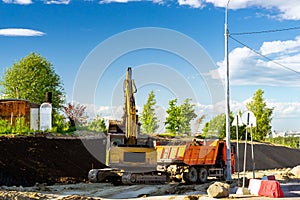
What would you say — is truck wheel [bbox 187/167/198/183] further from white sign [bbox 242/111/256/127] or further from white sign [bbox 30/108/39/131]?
white sign [bbox 30/108/39/131]

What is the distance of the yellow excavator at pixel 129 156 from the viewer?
23.2 m

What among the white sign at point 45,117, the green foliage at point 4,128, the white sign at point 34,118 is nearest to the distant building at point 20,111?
the white sign at point 34,118

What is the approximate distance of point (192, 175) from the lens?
2497 centimetres

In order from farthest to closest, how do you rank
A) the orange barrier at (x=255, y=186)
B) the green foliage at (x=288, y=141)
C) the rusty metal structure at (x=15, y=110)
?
the green foliage at (x=288, y=141) < the rusty metal structure at (x=15, y=110) < the orange barrier at (x=255, y=186)

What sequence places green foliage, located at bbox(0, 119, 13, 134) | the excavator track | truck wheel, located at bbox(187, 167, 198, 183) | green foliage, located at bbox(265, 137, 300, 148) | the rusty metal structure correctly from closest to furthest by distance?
1. the excavator track
2. truck wheel, located at bbox(187, 167, 198, 183)
3. green foliage, located at bbox(0, 119, 13, 134)
4. the rusty metal structure
5. green foliage, located at bbox(265, 137, 300, 148)

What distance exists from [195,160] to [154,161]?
8.26 ft

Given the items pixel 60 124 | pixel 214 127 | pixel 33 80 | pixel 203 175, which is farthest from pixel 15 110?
pixel 203 175

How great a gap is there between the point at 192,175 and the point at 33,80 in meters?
30.1

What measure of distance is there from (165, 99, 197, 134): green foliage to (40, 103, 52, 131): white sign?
12.4 m

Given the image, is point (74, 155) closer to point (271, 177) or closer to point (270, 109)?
point (271, 177)

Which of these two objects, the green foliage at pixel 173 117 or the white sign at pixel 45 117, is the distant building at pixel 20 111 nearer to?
the white sign at pixel 45 117

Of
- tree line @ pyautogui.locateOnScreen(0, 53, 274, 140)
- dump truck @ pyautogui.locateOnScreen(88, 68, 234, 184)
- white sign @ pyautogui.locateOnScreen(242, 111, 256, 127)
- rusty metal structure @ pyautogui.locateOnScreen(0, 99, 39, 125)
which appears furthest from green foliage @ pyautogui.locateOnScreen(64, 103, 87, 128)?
white sign @ pyautogui.locateOnScreen(242, 111, 256, 127)

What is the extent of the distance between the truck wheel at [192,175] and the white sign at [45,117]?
17.2 metres

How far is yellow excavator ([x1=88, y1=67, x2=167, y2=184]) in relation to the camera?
23.2 metres
